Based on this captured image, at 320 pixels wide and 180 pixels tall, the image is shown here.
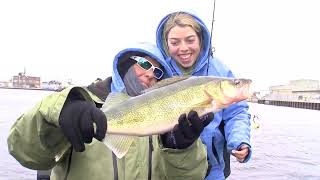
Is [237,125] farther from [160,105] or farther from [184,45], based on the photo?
[160,105]

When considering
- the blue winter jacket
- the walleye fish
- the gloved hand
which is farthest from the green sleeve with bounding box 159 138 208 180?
the blue winter jacket

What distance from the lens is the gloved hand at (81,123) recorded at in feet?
9.96

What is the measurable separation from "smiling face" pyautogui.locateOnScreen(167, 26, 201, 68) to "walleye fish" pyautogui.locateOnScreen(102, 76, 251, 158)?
1.38m

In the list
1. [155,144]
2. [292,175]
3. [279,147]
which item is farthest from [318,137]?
[155,144]

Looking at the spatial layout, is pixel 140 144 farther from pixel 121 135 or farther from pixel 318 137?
pixel 318 137

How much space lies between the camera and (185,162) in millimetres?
3555

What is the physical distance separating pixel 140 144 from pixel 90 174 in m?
0.45

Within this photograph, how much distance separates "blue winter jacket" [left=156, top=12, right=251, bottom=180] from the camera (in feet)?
16.7

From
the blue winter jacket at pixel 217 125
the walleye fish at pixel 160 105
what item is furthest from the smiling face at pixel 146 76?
the blue winter jacket at pixel 217 125

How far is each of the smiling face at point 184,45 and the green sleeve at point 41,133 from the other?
1767 millimetres

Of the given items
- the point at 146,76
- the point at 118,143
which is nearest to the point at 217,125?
the point at 146,76

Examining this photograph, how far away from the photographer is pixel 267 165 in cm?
1542

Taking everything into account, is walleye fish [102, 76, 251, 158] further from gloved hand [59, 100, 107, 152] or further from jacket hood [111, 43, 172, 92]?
jacket hood [111, 43, 172, 92]

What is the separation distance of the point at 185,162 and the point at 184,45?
1.65 metres
